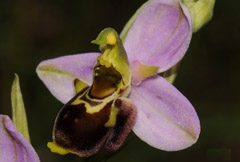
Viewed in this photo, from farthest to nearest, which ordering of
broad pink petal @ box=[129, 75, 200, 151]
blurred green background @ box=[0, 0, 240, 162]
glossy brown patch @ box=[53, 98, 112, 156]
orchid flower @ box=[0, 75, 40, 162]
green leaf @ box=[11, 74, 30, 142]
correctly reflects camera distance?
blurred green background @ box=[0, 0, 240, 162], green leaf @ box=[11, 74, 30, 142], broad pink petal @ box=[129, 75, 200, 151], glossy brown patch @ box=[53, 98, 112, 156], orchid flower @ box=[0, 75, 40, 162]

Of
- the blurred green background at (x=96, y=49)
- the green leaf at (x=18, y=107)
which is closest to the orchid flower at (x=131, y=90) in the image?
the green leaf at (x=18, y=107)

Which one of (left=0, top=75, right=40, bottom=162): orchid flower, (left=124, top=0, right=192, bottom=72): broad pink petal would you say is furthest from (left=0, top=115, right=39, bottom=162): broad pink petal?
(left=124, top=0, right=192, bottom=72): broad pink petal

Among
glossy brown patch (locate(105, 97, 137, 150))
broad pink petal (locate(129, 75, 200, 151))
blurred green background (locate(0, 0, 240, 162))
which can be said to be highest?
glossy brown patch (locate(105, 97, 137, 150))

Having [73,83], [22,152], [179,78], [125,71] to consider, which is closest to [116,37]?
[125,71]

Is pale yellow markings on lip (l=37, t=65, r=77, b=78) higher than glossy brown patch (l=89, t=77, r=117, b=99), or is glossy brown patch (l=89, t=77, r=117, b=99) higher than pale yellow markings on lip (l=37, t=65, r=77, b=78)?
pale yellow markings on lip (l=37, t=65, r=77, b=78)

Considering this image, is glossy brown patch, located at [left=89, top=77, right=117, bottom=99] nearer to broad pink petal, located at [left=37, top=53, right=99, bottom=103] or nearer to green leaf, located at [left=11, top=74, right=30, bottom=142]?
broad pink petal, located at [left=37, top=53, right=99, bottom=103]

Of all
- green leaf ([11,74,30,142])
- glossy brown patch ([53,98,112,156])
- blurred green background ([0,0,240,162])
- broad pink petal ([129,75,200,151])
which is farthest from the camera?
blurred green background ([0,0,240,162])

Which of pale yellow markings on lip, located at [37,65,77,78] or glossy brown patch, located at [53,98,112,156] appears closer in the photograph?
glossy brown patch, located at [53,98,112,156]
